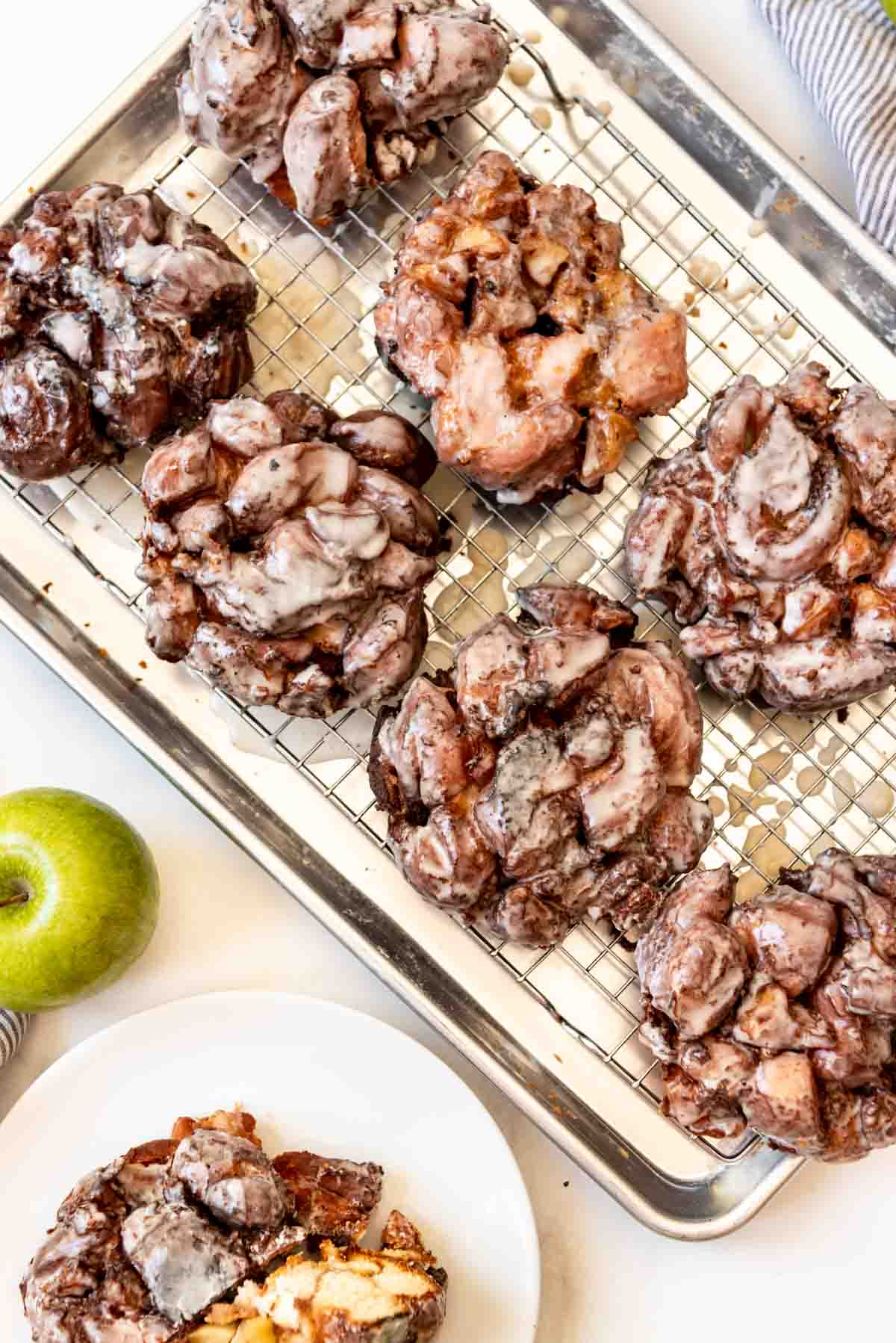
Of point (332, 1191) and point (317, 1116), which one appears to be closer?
point (332, 1191)

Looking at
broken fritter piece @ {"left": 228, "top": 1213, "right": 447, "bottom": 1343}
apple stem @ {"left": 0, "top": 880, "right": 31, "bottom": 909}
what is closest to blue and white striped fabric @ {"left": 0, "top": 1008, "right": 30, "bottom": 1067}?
apple stem @ {"left": 0, "top": 880, "right": 31, "bottom": 909}

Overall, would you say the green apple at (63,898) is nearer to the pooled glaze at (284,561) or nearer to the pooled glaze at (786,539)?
the pooled glaze at (284,561)

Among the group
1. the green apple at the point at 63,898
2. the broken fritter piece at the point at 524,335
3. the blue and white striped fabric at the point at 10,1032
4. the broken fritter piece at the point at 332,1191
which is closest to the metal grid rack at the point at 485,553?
the broken fritter piece at the point at 524,335

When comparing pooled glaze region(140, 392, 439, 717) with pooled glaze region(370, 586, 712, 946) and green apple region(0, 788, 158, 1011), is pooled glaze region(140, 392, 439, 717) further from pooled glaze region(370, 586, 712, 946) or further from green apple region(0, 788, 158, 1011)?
green apple region(0, 788, 158, 1011)

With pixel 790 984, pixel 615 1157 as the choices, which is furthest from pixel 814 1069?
pixel 615 1157

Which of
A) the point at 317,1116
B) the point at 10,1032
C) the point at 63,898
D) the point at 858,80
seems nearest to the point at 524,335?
the point at 858,80

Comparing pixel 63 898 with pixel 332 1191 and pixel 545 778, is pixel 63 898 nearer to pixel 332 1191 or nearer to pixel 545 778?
pixel 332 1191
